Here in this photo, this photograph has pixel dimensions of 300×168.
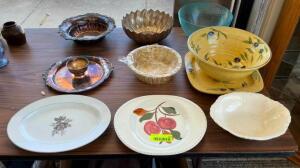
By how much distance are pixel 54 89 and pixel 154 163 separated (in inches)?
18.4

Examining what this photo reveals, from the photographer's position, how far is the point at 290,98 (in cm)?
119

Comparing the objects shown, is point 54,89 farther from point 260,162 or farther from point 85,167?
point 260,162

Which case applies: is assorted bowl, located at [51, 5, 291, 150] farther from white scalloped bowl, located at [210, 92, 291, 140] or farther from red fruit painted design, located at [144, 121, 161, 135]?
red fruit painted design, located at [144, 121, 161, 135]

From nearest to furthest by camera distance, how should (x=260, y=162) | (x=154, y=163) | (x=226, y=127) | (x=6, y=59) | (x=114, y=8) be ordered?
(x=226, y=127), (x=6, y=59), (x=154, y=163), (x=260, y=162), (x=114, y=8)

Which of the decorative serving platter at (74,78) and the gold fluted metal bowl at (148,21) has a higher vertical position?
the gold fluted metal bowl at (148,21)

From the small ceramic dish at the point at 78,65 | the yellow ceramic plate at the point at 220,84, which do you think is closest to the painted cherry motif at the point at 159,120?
the yellow ceramic plate at the point at 220,84

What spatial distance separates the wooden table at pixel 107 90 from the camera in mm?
561

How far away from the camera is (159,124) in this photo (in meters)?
0.62

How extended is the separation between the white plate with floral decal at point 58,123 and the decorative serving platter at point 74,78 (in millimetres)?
51

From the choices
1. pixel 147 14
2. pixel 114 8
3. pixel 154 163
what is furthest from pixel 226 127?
pixel 114 8

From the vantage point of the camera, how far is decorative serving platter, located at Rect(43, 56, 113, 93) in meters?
0.72

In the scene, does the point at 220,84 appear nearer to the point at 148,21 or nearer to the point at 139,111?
the point at 139,111

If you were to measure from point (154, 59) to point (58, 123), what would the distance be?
363 millimetres

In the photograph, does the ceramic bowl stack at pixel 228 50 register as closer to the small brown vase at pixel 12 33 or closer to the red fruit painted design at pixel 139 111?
the red fruit painted design at pixel 139 111
